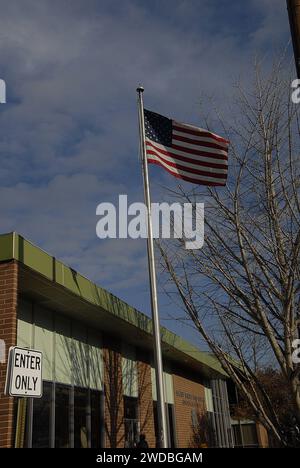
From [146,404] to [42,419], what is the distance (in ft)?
25.3

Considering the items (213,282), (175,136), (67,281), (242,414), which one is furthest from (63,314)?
(242,414)

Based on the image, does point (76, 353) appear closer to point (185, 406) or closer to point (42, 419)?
point (42, 419)

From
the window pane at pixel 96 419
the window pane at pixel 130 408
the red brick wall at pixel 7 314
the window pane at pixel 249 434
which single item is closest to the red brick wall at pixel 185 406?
the window pane at pixel 130 408

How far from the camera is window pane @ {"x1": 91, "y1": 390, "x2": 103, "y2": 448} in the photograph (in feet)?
50.7

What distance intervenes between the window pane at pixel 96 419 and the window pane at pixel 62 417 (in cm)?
167

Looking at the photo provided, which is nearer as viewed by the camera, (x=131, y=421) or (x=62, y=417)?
(x=62, y=417)

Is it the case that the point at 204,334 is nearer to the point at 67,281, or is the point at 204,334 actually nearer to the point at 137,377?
the point at 67,281

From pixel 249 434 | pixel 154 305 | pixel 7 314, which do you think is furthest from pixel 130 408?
pixel 249 434

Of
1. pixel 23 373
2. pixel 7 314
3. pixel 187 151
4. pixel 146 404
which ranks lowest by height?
pixel 23 373

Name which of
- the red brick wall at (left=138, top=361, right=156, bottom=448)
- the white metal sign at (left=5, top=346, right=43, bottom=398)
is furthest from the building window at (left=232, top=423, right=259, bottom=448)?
the white metal sign at (left=5, top=346, right=43, bottom=398)

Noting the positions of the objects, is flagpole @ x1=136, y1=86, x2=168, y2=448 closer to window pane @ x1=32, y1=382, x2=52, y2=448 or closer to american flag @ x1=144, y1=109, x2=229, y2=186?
american flag @ x1=144, y1=109, x2=229, y2=186

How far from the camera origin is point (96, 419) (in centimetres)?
1570

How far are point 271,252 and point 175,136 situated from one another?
299cm

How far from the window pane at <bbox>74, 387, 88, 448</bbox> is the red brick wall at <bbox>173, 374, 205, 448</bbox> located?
30.7 feet
